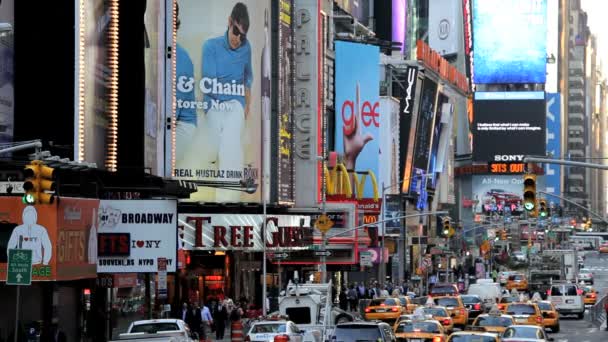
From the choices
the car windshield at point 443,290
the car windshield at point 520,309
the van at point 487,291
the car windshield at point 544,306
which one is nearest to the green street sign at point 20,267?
the car windshield at point 520,309

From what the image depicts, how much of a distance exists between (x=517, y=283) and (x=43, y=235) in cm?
6359

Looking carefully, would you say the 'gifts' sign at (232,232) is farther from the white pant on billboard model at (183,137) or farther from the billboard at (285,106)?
the billboard at (285,106)

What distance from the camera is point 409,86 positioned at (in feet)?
455

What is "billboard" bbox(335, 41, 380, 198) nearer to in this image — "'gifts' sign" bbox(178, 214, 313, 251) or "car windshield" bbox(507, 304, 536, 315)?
"'gifts' sign" bbox(178, 214, 313, 251)

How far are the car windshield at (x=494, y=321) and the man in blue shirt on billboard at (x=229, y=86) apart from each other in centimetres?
3219

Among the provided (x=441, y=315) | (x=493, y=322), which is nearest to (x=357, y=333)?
(x=493, y=322)

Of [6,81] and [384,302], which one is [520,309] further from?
[6,81]

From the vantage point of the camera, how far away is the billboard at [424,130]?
142000mm

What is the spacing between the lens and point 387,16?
146m

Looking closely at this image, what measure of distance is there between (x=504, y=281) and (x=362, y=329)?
2746 inches

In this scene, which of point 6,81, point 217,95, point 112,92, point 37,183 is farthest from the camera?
point 217,95

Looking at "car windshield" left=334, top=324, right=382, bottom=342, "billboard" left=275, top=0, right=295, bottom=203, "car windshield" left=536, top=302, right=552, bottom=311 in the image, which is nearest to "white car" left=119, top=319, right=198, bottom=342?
"car windshield" left=334, top=324, right=382, bottom=342

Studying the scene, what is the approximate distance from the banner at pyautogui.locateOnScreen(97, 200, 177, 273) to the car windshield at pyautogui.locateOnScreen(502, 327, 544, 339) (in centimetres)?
1206

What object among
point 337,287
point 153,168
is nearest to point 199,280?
point 337,287
